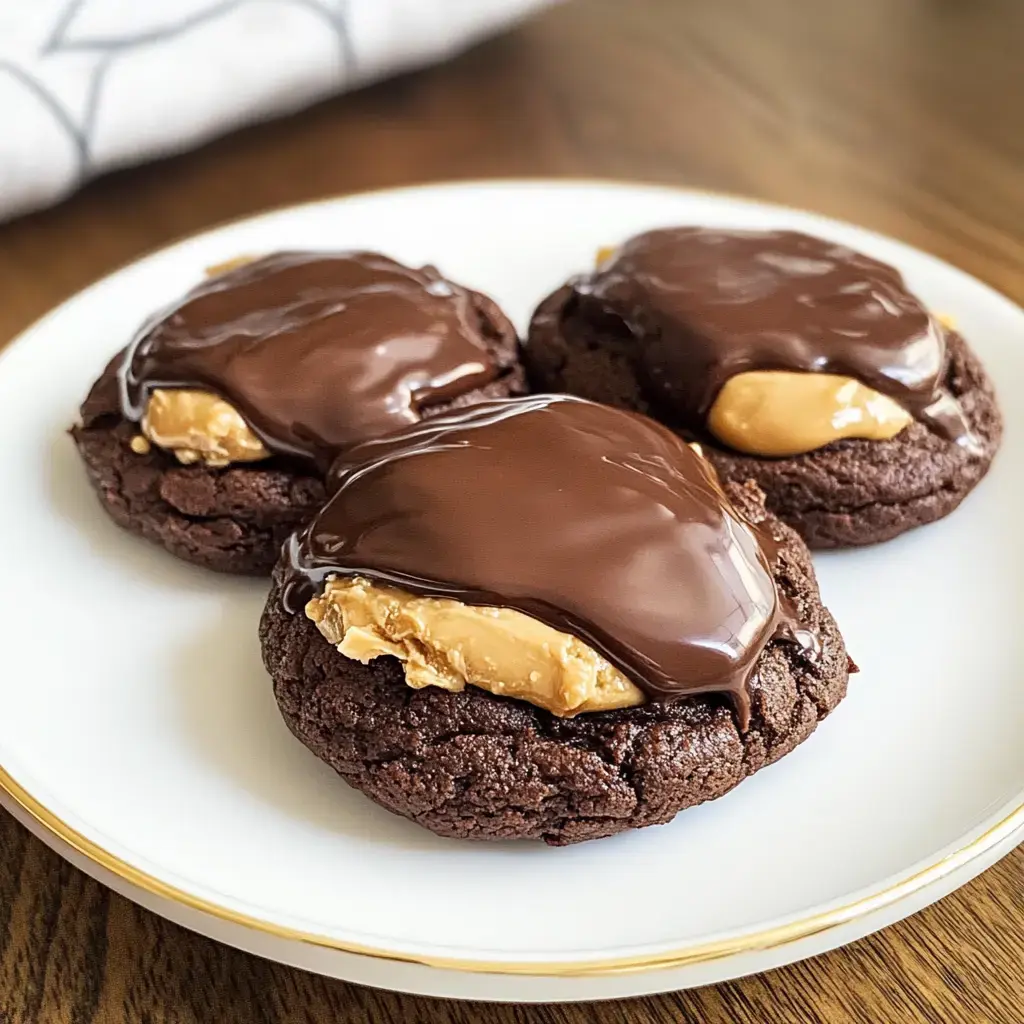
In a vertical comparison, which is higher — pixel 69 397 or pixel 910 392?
pixel 910 392

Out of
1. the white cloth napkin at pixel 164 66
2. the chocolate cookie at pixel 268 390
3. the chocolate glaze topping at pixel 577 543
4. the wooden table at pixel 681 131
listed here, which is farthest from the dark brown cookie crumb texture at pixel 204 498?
the white cloth napkin at pixel 164 66

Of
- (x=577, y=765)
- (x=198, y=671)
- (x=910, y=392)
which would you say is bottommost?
(x=198, y=671)

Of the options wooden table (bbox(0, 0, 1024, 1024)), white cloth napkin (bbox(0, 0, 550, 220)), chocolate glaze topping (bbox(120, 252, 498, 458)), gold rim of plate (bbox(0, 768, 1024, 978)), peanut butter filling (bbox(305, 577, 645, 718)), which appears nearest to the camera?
gold rim of plate (bbox(0, 768, 1024, 978))

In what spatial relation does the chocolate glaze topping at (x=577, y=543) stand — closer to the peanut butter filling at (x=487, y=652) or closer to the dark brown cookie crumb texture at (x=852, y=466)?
the peanut butter filling at (x=487, y=652)

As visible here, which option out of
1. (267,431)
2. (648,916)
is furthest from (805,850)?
(267,431)

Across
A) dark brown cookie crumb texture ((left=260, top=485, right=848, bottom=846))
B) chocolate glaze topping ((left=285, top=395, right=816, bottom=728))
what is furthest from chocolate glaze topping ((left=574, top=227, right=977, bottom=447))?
dark brown cookie crumb texture ((left=260, top=485, right=848, bottom=846))

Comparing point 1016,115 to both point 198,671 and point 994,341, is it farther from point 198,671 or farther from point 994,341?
point 198,671

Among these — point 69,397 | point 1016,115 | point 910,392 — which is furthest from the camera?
point 1016,115

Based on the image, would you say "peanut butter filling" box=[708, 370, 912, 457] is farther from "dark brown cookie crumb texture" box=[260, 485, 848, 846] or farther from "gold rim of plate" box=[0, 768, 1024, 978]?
"gold rim of plate" box=[0, 768, 1024, 978]
